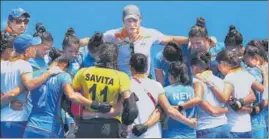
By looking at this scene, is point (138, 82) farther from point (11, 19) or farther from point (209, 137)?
point (11, 19)

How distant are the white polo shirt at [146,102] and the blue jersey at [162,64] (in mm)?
780

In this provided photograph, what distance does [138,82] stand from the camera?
9.62 m

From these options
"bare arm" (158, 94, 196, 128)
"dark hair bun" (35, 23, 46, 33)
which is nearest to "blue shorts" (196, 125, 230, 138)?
"bare arm" (158, 94, 196, 128)

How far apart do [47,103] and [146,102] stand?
1.49m

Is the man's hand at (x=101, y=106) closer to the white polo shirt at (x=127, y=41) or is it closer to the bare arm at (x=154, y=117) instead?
the bare arm at (x=154, y=117)

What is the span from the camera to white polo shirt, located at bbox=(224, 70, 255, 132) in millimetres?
10414

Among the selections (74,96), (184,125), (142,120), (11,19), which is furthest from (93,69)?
(11,19)

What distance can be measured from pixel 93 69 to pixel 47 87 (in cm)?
87

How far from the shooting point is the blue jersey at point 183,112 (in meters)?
9.70

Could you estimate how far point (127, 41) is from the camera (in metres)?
10.7

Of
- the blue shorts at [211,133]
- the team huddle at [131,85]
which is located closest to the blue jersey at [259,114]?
the team huddle at [131,85]

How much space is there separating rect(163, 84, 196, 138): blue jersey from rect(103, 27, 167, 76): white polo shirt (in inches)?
32.3

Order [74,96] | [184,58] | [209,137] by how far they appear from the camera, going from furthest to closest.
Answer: [184,58] → [209,137] → [74,96]

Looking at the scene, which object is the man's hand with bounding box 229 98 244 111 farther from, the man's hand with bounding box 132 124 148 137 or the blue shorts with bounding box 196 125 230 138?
the man's hand with bounding box 132 124 148 137
